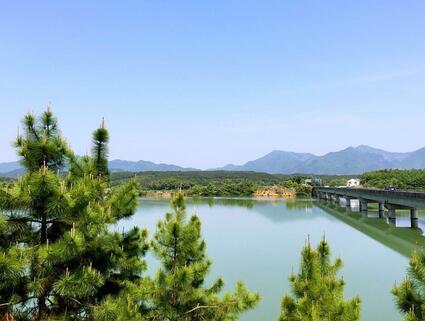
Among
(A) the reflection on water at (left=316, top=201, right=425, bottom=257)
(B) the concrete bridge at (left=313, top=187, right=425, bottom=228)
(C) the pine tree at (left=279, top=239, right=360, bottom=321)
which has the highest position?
(C) the pine tree at (left=279, top=239, right=360, bottom=321)

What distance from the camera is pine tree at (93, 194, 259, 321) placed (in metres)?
5.01

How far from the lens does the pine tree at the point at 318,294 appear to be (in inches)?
162

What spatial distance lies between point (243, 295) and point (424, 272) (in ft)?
7.41

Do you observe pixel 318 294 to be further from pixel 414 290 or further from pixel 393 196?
pixel 393 196

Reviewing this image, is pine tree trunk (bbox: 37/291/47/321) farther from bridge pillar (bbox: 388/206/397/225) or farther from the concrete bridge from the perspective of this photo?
bridge pillar (bbox: 388/206/397/225)

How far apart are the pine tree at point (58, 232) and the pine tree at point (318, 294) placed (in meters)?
2.28

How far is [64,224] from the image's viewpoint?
5.11 meters

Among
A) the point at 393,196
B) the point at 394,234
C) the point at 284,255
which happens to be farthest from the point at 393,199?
the point at 284,255

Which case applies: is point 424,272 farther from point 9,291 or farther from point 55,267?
point 9,291

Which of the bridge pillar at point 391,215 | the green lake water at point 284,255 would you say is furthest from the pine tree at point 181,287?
the bridge pillar at point 391,215

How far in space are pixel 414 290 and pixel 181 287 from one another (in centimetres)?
262

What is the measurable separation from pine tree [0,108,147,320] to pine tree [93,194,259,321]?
534 millimetres

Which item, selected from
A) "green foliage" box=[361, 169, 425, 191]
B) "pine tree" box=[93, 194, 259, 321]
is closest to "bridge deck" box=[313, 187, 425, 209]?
"green foliage" box=[361, 169, 425, 191]

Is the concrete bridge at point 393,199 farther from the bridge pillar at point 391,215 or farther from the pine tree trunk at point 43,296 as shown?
the pine tree trunk at point 43,296
